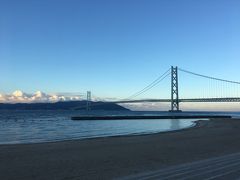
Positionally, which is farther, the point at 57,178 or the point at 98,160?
the point at 98,160

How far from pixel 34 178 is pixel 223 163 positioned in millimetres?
5282

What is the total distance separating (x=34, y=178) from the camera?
29.9 ft

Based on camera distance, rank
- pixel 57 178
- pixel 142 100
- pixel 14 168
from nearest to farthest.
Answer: pixel 57 178 < pixel 14 168 < pixel 142 100

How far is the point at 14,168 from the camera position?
35.0 ft

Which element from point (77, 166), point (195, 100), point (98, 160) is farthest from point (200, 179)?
point (195, 100)

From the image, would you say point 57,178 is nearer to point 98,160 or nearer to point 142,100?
point 98,160

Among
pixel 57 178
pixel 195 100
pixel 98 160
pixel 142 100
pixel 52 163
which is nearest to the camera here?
pixel 57 178

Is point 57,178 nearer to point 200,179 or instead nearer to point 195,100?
point 200,179

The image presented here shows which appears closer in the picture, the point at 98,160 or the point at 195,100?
the point at 98,160

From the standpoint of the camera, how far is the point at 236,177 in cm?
870

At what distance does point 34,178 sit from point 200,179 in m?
3.68

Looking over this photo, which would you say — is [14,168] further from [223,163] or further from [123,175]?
[223,163]

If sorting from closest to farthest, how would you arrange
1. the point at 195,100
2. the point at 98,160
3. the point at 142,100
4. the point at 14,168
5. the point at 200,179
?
the point at 200,179 → the point at 14,168 → the point at 98,160 → the point at 195,100 → the point at 142,100

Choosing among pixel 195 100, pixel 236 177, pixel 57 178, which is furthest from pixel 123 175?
pixel 195 100
